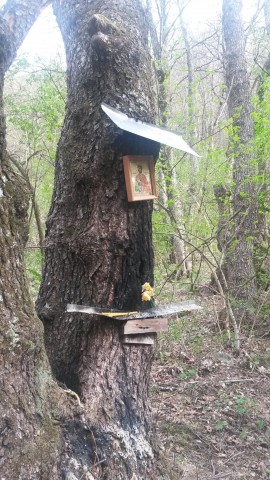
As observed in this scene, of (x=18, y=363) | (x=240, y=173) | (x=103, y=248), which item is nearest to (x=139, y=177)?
(x=103, y=248)

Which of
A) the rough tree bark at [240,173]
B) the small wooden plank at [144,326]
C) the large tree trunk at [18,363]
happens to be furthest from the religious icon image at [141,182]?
the rough tree bark at [240,173]

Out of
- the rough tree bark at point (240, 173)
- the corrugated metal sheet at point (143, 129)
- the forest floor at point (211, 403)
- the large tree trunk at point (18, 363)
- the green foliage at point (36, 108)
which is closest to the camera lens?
the large tree trunk at point (18, 363)

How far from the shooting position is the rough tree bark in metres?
5.00

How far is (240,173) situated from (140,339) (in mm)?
3540

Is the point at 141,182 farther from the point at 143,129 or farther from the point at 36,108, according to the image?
the point at 36,108

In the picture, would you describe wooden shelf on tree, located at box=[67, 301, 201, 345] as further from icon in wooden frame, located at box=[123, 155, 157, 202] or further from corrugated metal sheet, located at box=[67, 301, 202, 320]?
icon in wooden frame, located at box=[123, 155, 157, 202]

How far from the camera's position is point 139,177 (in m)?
2.14

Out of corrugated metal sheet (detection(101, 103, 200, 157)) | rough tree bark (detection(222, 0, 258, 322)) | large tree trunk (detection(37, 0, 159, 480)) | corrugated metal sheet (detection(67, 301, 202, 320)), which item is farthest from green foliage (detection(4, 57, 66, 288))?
corrugated metal sheet (detection(101, 103, 200, 157))

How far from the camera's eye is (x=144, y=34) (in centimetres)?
248

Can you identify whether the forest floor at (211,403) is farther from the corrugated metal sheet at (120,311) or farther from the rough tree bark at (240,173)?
the corrugated metal sheet at (120,311)

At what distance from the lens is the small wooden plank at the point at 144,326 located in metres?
2.13

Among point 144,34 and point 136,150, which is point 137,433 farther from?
point 144,34

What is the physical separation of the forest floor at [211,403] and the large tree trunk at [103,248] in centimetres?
55

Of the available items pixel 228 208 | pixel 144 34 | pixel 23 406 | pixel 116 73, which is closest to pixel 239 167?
pixel 228 208
